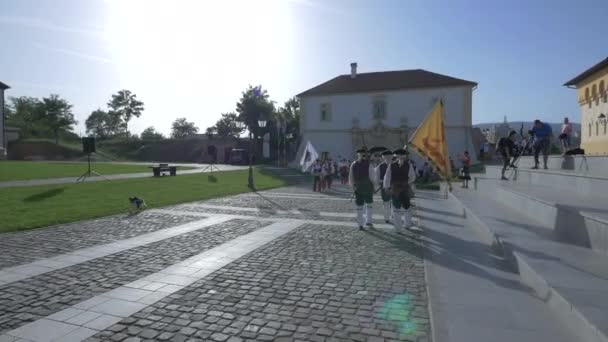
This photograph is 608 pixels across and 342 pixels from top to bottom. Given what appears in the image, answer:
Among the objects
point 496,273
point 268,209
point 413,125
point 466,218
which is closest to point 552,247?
point 496,273

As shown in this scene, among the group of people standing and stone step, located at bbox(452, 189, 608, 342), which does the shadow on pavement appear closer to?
the group of people standing

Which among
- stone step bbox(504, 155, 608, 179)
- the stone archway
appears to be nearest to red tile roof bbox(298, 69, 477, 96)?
the stone archway

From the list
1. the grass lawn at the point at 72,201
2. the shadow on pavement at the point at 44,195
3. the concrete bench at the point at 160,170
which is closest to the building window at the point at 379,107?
the concrete bench at the point at 160,170

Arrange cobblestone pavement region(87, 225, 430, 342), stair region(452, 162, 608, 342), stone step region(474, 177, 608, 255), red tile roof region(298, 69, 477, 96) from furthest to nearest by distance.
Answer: red tile roof region(298, 69, 477, 96) → stone step region(474, 177, 608, 255) → cobblestone pavement region(87, 225, 430, 342) → stair region(452, 162, 608, 342)

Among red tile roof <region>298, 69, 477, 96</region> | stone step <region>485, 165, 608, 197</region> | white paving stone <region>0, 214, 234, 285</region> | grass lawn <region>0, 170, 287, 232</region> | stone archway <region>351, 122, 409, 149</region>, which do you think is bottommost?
white paving stone <region>0, 214, 234, 285</region>

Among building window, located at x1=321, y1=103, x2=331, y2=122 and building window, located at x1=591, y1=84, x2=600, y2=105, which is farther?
building window, located at x1=321, y1=103, x2=331, y2=122

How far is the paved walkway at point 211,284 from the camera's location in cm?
411

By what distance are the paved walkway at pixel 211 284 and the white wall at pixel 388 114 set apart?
35.7m

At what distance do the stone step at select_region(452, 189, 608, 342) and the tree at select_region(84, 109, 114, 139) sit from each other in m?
105

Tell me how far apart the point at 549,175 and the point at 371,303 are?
9.77 m

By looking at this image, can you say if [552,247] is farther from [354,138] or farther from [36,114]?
[36,114]

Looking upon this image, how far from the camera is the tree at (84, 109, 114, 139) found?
3875 inches

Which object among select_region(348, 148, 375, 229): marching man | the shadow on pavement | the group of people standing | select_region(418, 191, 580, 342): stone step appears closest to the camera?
select_region(418, 191, 580, 342): stone step

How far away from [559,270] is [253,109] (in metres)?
59.8
